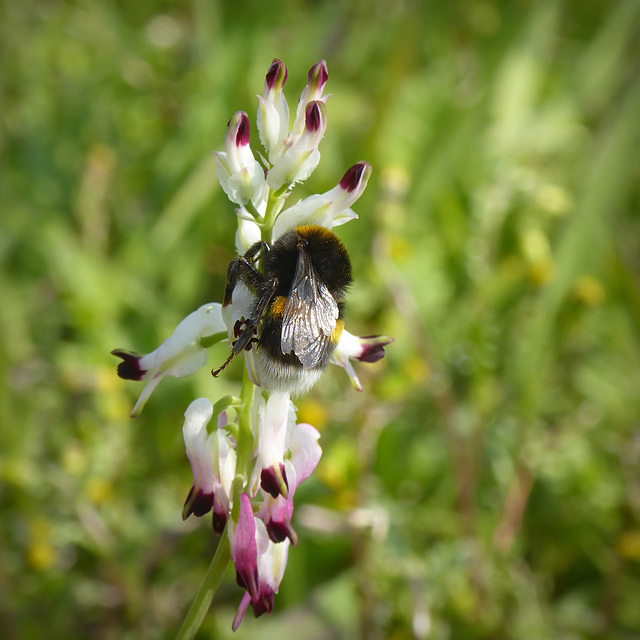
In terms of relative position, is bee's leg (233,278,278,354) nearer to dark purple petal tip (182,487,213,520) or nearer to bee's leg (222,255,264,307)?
bee's leg (222,255,264,307)

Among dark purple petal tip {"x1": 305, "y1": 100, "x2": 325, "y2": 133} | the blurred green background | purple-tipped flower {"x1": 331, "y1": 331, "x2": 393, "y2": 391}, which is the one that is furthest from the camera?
the blurred green background

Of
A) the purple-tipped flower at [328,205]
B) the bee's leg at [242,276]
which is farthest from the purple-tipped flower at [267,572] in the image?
the purple-tipped flower at [328,205]

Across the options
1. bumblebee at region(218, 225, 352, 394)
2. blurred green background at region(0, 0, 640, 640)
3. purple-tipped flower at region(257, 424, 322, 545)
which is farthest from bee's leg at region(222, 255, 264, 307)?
blurred green background at region(0, 0, 640, 640)

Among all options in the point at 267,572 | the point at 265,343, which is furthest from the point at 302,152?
the point at 267,572

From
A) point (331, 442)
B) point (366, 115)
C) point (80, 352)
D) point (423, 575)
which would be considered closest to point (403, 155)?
point (366, 115)

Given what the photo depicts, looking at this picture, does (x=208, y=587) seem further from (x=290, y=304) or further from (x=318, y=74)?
(x=318, y=74)

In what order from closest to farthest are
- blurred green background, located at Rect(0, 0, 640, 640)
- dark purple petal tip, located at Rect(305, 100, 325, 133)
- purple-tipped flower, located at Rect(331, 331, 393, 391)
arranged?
dark purple petal tip, located at Rect(305, 100, 325, 133) < purple-tipped flower, located at Rect(331, 331, 393, 391) < blurred green background, located at Rect(0, 0, 640, 640)

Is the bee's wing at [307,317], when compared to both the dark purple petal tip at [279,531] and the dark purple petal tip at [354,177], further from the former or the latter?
the dark purple petal tip at [279,531]
